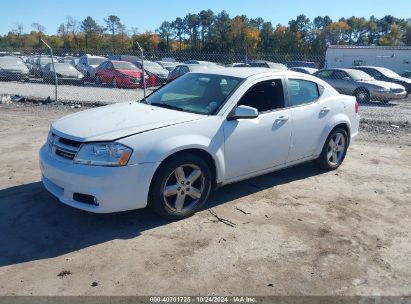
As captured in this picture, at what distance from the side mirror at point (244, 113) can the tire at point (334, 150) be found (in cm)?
191

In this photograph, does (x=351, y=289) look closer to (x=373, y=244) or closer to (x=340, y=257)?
(x=340, y=257)

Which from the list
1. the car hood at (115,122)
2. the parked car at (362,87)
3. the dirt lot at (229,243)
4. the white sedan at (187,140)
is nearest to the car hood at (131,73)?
the parked car at (362,87)

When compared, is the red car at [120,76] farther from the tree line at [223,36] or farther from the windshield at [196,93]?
the tree line at [223,36]

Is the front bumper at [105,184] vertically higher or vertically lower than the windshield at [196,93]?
lower

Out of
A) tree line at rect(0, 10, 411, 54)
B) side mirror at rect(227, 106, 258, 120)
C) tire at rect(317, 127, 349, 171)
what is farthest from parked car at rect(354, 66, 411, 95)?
tree line at rect(0, 10, 411, 54)

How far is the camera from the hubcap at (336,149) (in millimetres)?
6164

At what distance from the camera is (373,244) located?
4.04 meters

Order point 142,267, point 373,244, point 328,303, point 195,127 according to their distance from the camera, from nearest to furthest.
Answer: point 328,303
point 142,267
point 373,244
point 195,127

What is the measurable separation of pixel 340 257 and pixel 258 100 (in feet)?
7.12

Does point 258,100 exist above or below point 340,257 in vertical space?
above

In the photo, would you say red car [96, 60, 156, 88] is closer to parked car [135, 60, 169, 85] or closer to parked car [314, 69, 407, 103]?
parked car [135, 60, 169, 85]

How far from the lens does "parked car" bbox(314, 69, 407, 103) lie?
53.9ft

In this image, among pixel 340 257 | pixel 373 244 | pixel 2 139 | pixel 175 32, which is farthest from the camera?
pixel 175 32

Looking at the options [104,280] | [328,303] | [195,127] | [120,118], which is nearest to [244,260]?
[328,303]
